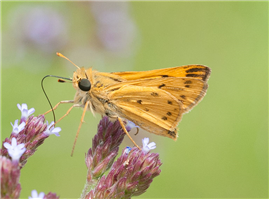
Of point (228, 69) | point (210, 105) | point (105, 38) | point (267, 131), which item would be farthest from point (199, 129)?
point (105, 38)

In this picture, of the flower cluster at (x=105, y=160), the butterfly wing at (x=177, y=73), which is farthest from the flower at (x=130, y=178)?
the butterfly wing at (x=177, y=73)

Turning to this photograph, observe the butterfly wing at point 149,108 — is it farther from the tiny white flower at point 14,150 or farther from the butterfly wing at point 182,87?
the tiny white flower at point 14,150

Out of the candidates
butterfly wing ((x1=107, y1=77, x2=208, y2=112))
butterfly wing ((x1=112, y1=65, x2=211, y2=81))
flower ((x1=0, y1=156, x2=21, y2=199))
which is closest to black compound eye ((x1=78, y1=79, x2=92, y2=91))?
butterfly wing ((x1=107, y1=77, x2=208, y2=112))

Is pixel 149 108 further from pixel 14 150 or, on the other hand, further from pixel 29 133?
pixel 14 150

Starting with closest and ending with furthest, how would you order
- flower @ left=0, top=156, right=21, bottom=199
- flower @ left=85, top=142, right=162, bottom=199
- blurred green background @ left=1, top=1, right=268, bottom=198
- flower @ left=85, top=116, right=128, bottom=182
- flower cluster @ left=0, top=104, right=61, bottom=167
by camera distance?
flower @ left=0, top=156, right=21, bottom=199
flower cluster @ left=0, top=104, right=61, bottom=167
flower @ left=85, top=142, right=162, bottom=199
flower @ left=85, top=116, right=128, bottom=182
blurred green background @ left=1, top=1, right=268, bottom=198

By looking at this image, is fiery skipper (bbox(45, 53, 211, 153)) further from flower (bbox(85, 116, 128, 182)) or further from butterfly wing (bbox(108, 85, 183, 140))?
flower (bbox(85, 116, 128, 182))

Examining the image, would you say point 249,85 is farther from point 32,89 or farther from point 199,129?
point 32,89

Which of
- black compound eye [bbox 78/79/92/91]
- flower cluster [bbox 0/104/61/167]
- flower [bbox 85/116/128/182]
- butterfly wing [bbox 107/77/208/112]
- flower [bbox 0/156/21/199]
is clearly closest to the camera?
flower [bbox 0/156/21/199]
